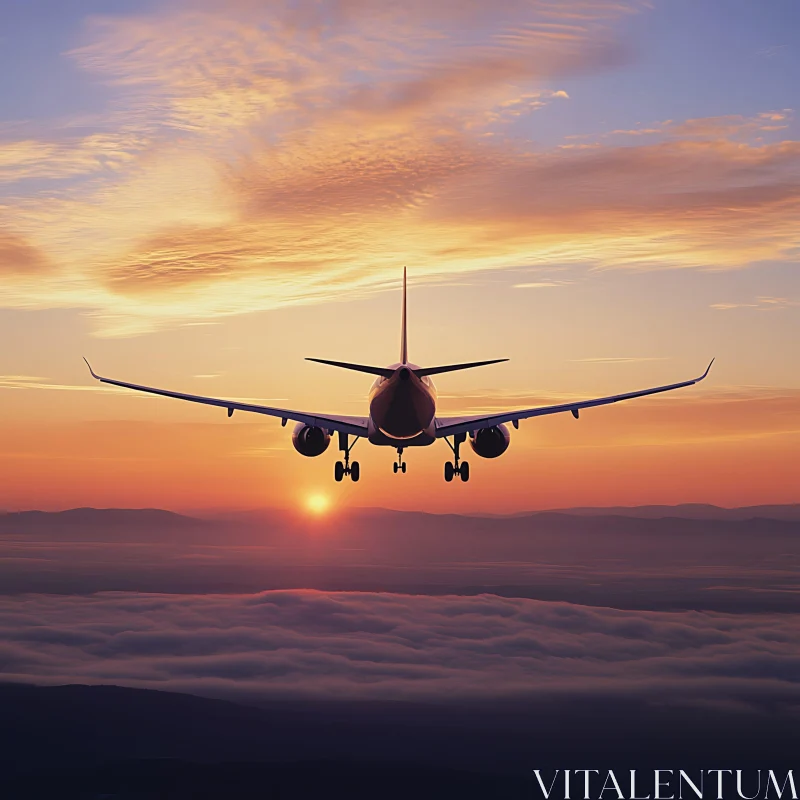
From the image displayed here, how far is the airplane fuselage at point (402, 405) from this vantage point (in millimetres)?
55125

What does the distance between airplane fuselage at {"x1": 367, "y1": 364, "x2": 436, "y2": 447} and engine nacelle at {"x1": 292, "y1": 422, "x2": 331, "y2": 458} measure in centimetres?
587

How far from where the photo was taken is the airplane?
182ft

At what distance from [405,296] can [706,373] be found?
82.1 feet

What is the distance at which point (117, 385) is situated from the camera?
67.2 metres

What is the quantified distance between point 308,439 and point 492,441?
466 inches

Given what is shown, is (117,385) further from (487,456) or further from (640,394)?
(640,394)

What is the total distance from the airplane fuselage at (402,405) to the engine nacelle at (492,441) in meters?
6.40

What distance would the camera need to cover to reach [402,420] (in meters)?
56.6

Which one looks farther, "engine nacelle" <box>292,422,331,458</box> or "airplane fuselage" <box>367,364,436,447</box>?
"engine nacelle" <box>292,422,331,458</box>

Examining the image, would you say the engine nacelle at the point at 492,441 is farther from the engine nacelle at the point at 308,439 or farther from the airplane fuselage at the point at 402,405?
the engine nacelle at the point at 308,439

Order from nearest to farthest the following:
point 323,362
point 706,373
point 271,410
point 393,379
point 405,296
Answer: point 323,362 → point 393,379 → point 271,410 → point 706,373 → point 405,296

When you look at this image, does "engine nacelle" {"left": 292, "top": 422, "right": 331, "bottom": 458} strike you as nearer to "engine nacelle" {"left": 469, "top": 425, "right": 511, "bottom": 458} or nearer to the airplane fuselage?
the airplane fuselage

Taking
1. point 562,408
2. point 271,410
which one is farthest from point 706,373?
point 271,410

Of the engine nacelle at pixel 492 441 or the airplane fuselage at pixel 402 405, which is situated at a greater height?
the engine nacelle at pixel 492 441
